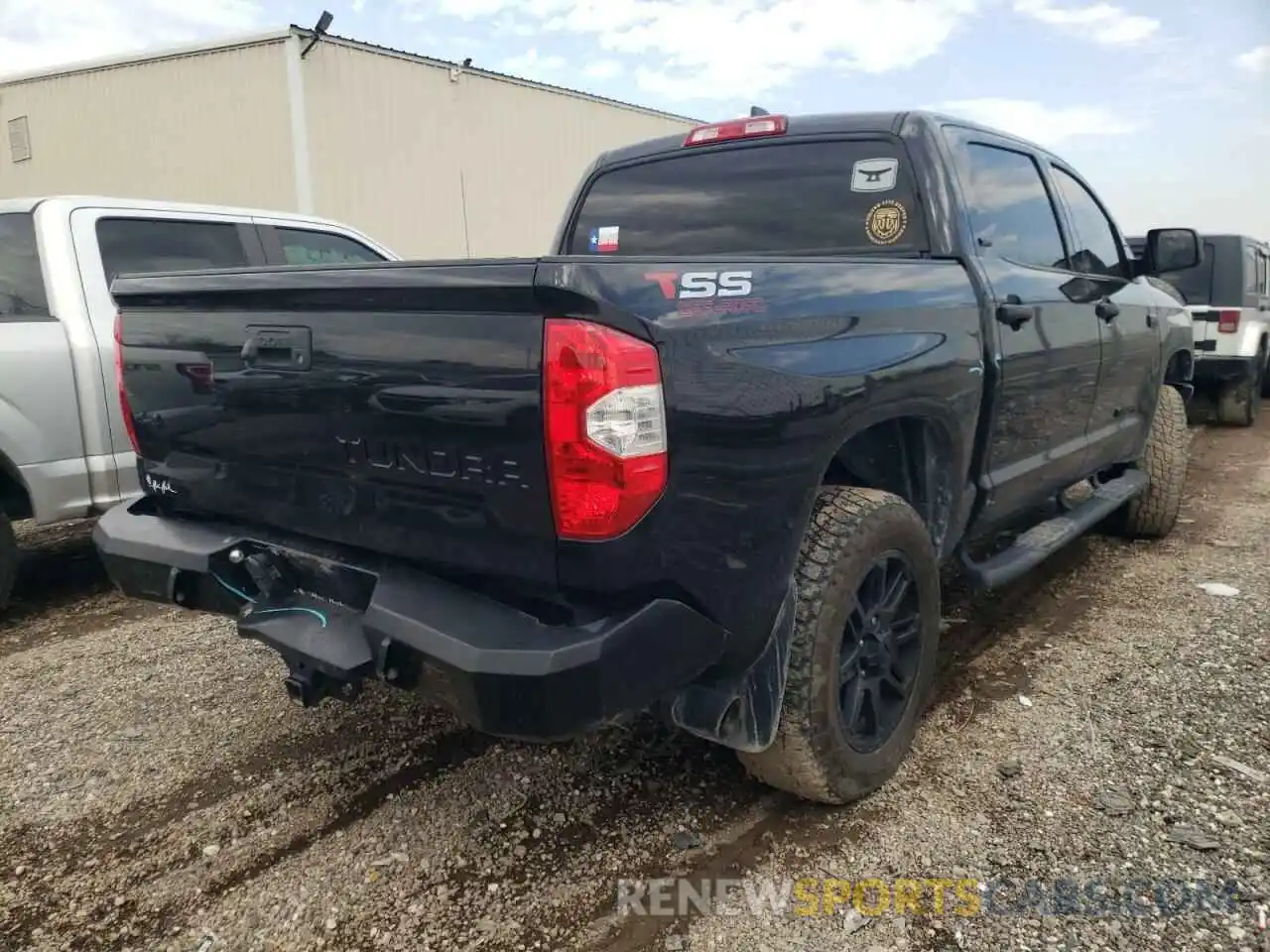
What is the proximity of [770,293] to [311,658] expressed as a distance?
52.9 inches

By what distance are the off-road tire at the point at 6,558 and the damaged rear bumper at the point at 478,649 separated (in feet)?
7.90

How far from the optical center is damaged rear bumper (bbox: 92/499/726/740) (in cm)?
185

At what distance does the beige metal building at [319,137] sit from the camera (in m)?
12.7

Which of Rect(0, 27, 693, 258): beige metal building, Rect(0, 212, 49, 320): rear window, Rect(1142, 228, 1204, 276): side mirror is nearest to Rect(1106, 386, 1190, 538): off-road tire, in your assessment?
Rect(1142, 228, 1204, 276): side mirror

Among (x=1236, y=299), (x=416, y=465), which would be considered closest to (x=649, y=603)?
(x=416, y=465)

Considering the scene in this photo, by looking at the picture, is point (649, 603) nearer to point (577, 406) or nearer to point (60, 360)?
point (577, 406)

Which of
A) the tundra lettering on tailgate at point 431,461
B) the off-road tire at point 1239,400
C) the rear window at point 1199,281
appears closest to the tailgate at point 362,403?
the tundra lettering on tailgate at point 431,461

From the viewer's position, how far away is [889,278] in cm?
259

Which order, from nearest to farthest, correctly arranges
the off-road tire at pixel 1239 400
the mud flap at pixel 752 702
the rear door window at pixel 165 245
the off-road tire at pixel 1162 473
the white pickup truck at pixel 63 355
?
the mud flap at pixel 752 702 < the white pickup truck at pixel 63 355 < the rear door window at pixel 165 245 < the off-road tire at pixel 1162 473 < the off-road tire at pixel 1239 400

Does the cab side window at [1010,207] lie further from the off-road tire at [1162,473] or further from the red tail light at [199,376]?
the red tail light at [199,376]

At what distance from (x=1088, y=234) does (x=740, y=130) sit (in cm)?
190

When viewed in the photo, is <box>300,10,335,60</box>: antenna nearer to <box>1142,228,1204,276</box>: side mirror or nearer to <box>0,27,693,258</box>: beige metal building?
<box>0,27,693,258</box>: beige metal building

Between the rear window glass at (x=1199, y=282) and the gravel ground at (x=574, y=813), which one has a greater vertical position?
the rear window glass at (x=1199, y=282)

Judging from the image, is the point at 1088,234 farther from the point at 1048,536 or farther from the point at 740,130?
the point at 740,130
